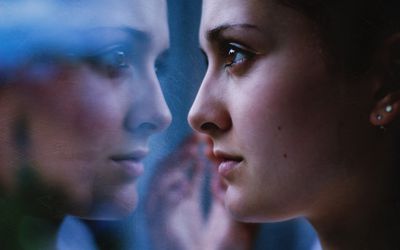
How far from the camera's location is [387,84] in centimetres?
69

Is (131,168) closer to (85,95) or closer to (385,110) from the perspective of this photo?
(85,95)

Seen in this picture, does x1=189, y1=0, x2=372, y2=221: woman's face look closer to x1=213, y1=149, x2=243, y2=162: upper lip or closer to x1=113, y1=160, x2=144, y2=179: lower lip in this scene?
x1=213, y1=149, x2=243, y2=162: upper lip

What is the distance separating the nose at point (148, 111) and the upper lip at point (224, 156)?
3.1 inches

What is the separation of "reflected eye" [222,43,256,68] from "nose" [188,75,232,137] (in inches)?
1.4

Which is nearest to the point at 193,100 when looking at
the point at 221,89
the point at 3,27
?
the point at 221,89

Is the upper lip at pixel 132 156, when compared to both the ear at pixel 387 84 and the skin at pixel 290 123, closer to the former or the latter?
the skin at pixel 290 123

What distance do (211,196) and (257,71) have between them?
0.19 metres

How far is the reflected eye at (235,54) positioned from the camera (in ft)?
2.32

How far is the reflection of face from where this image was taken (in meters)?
0.75

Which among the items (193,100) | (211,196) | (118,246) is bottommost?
(118,246)

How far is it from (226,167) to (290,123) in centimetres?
11

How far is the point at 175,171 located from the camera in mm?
767

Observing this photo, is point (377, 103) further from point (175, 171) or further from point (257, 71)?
point (175, 171)

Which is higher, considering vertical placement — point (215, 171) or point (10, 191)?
point (215, 171)
